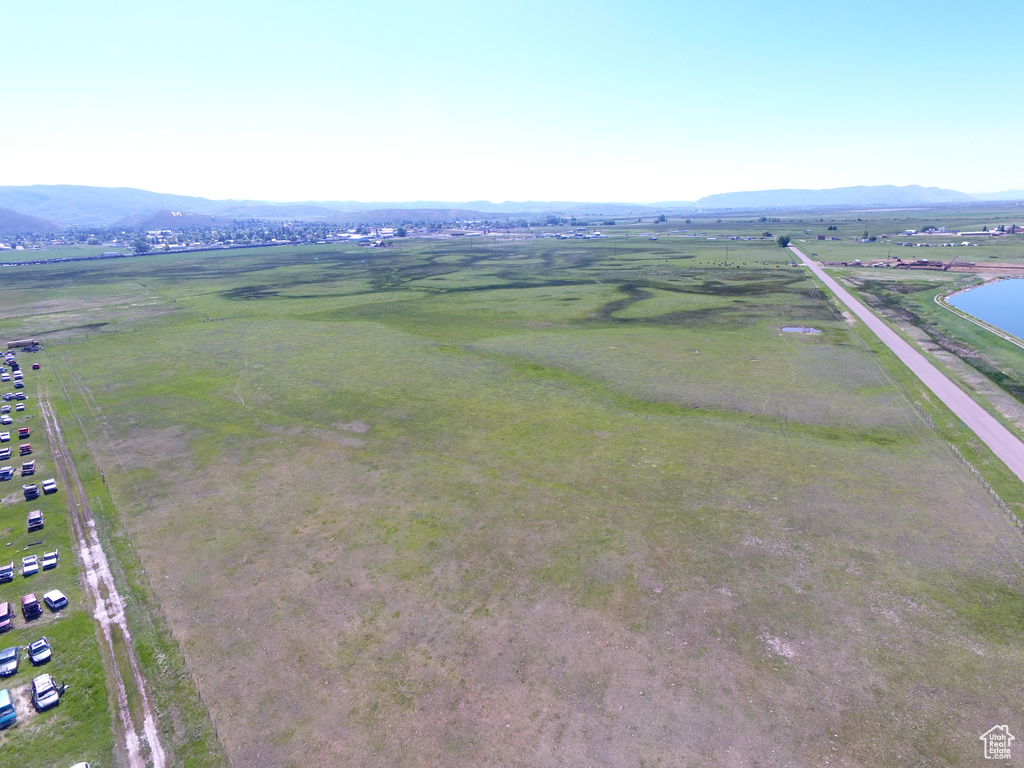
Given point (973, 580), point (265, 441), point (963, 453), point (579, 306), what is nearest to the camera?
point (973, 580)

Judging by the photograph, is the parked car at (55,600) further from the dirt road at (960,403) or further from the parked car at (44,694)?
the dirt road at (960,403)

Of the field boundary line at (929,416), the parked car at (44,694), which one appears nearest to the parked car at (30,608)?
the parked car at (44,694)

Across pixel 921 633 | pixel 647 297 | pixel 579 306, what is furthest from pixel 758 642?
pixel 647 297

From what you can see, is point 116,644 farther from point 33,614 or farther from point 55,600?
point 33,614

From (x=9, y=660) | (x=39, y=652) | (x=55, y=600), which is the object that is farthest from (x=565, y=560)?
(x=55, y=600)

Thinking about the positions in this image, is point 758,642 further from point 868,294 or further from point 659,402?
point 868,294

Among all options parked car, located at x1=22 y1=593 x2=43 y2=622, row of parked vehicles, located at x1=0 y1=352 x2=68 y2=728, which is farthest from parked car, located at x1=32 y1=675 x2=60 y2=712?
parked car, located at x1=22 y1=593 x2=43 y2=622
